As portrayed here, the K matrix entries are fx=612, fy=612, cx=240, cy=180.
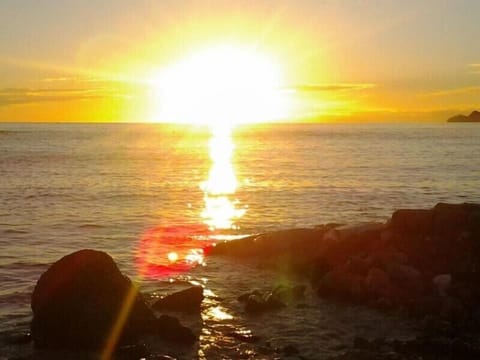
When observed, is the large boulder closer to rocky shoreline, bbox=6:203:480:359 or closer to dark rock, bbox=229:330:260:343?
rocky shoreline, bbox=6:203:480:359

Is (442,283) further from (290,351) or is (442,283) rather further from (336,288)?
(290,351)

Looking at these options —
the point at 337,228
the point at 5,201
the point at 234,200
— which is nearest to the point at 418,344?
the point at 337,228

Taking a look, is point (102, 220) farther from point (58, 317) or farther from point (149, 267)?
point (58, 317)

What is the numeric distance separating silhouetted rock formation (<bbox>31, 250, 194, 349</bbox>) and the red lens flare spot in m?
7.25

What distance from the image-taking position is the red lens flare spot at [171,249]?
1064 inches

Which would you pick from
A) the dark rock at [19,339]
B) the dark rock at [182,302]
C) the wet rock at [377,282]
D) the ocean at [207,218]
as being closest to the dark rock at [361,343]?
the ocean at [207,218]

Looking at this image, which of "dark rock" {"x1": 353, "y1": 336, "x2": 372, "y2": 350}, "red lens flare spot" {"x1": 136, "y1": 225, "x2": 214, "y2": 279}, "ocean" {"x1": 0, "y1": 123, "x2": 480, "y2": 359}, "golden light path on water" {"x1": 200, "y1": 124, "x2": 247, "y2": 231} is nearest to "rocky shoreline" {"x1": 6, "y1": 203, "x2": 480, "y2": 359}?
"dark rock" {"x1": 353, "y1": 336, "x2": 372, "y2": 350}

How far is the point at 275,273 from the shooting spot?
25.9 m

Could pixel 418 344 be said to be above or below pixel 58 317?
below

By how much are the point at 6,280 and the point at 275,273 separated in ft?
35.7

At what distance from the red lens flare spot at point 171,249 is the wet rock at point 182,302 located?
15.4 feet

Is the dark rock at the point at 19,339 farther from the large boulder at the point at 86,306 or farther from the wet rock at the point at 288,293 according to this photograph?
the wet rock at the point at 288,293

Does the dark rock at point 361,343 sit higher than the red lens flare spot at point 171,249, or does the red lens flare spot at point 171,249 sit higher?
the red lens flare spot at point 171,249

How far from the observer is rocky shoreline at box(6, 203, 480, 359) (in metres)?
17.2
